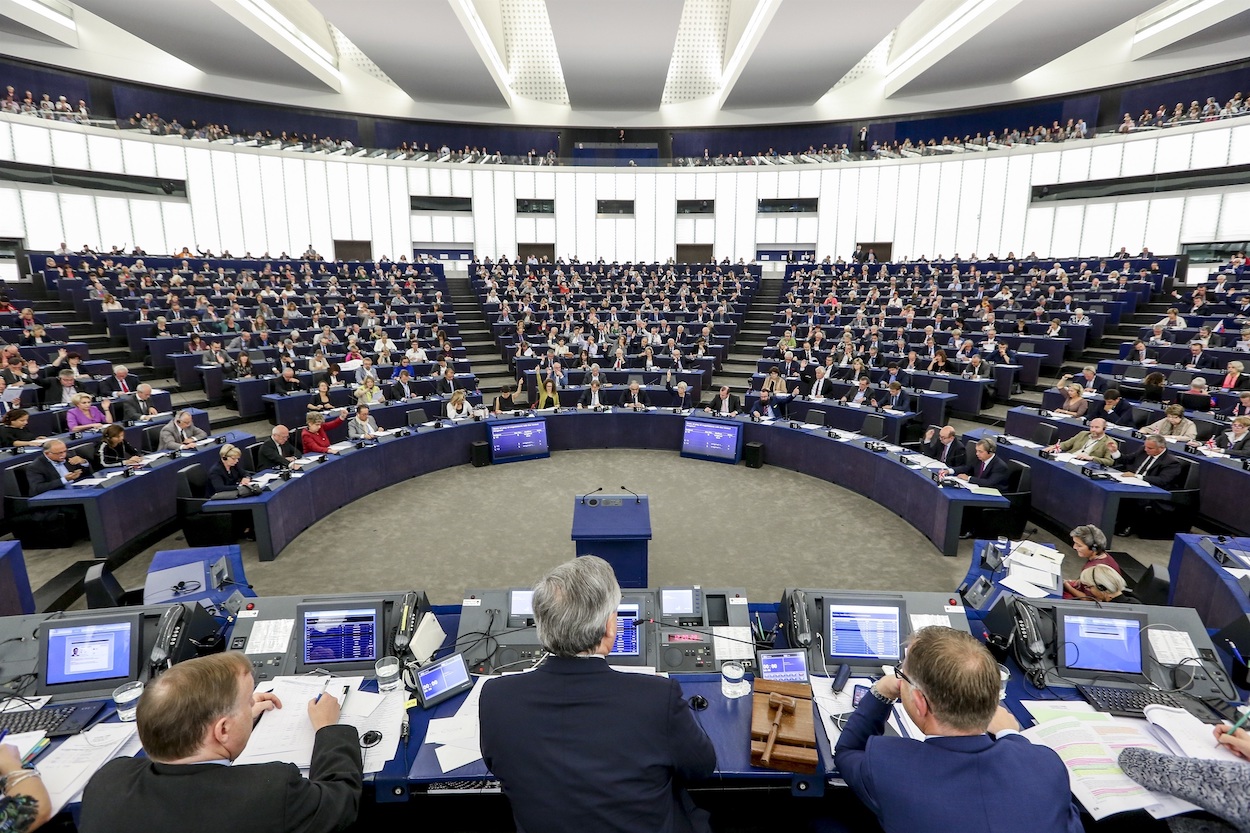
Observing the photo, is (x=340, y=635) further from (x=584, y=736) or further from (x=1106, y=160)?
(x=1106, y=160)

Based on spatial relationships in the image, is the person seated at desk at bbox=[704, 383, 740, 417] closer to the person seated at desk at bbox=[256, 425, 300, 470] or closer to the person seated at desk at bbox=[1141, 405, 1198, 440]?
the person seated at desk at bbox=[1141, 405, 1198, 440]

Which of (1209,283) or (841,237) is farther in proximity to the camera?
(841,237)

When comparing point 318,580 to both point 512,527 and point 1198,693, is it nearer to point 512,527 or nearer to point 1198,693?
point 512,527

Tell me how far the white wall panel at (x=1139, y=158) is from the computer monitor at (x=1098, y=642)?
2376cm

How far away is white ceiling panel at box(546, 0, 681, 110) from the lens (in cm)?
1750

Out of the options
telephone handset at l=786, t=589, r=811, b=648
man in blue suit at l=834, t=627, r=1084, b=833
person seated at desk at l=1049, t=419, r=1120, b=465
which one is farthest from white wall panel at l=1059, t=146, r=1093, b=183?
man in blue suit at l=834, t=627, r=1084, b=833

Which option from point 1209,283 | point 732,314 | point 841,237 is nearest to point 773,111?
point 841,237

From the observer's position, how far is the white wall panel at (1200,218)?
18.8 m

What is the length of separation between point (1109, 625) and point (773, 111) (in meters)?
29.4

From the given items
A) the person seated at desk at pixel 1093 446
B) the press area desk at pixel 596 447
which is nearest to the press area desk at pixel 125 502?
the press area desk at pixel 596 447

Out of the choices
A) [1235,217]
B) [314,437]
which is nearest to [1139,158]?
[1235,217]

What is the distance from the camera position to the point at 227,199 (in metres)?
23.0

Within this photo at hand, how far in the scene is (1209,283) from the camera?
1497 cm

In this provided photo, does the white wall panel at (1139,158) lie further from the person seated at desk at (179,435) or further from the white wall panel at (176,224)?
the white wall panel at (176,224)
